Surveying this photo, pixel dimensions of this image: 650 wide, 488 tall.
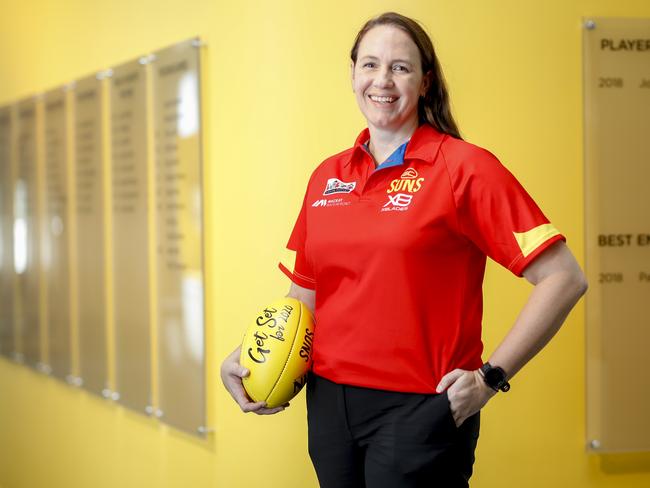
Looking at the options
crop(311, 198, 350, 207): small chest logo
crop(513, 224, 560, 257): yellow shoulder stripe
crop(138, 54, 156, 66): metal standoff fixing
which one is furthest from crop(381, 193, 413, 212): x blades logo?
crop(138, 54, 156, 66): metal standoff fixing

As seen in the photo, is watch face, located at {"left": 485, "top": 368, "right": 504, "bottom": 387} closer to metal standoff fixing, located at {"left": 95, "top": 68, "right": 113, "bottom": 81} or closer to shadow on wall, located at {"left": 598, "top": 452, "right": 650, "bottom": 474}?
shadow on wall, located at {"left": 598, "top": 452, "right": 650, "bottom": 474}

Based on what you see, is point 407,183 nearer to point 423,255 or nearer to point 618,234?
point 423,255

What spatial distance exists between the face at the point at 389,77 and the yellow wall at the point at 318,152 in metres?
0.75

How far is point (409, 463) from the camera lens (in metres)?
1.57

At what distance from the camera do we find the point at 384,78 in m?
1.68

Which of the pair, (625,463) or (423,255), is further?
(625,463)

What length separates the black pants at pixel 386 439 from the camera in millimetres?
1569

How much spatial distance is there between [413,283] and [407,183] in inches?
7.7

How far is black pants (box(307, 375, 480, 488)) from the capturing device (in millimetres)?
1569

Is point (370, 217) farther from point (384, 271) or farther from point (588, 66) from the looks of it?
point (588, 66)

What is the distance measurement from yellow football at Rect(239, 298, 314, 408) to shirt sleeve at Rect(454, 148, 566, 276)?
446 mm

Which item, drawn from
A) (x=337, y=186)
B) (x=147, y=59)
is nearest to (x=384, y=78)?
(x=337, y=186)

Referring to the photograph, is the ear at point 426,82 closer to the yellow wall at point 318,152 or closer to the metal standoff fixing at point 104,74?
the yellow wall at point 318,152

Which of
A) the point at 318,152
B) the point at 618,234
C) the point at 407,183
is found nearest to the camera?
the point at 407,183
